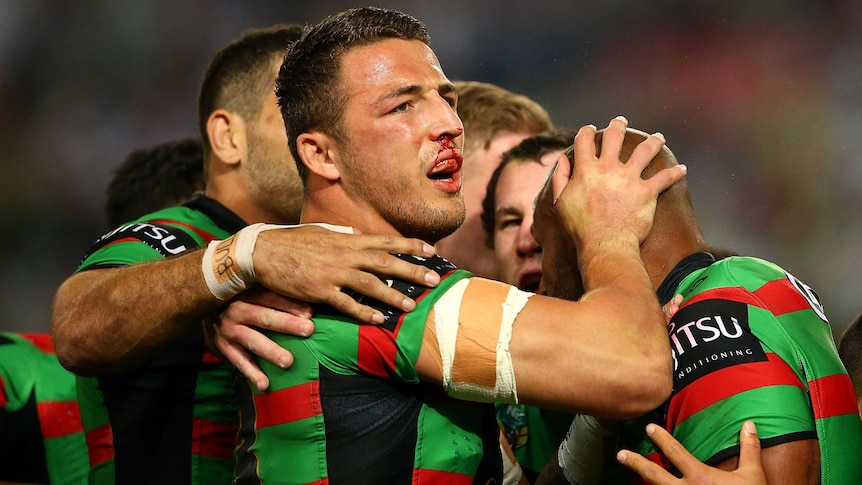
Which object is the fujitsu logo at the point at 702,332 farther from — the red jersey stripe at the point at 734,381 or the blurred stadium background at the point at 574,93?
the blurred stadium background at the point at 574,93

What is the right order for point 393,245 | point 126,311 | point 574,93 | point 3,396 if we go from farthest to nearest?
point 574,93
point 3,396
point 126,311
point 393,245

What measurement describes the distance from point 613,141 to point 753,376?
0.77 m

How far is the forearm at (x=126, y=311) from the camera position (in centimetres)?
263

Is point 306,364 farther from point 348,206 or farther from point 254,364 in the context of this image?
point 348,206

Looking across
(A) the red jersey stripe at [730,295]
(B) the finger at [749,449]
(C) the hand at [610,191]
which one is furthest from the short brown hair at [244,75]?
(B) the finger at [749,449]

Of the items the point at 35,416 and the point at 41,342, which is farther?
the point at 41,342

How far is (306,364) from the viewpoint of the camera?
2371 mm

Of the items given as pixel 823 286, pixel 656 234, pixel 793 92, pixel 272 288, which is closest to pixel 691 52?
pixel 793 92

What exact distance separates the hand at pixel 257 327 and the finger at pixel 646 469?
0.85 metres

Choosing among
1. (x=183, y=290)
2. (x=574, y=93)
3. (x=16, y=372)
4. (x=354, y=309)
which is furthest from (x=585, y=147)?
(x=574, y=93)

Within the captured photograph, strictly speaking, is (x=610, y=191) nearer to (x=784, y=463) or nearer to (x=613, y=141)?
(x=613, y=141)

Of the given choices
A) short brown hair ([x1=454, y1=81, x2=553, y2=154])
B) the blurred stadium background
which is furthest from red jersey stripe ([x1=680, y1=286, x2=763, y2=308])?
the blurred stadium background

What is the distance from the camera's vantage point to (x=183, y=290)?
262 cm

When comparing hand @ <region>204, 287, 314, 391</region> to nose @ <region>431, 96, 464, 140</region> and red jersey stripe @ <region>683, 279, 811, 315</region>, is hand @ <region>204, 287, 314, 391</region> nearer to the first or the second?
nose @ <region>431, 96, 464, 140</region>
